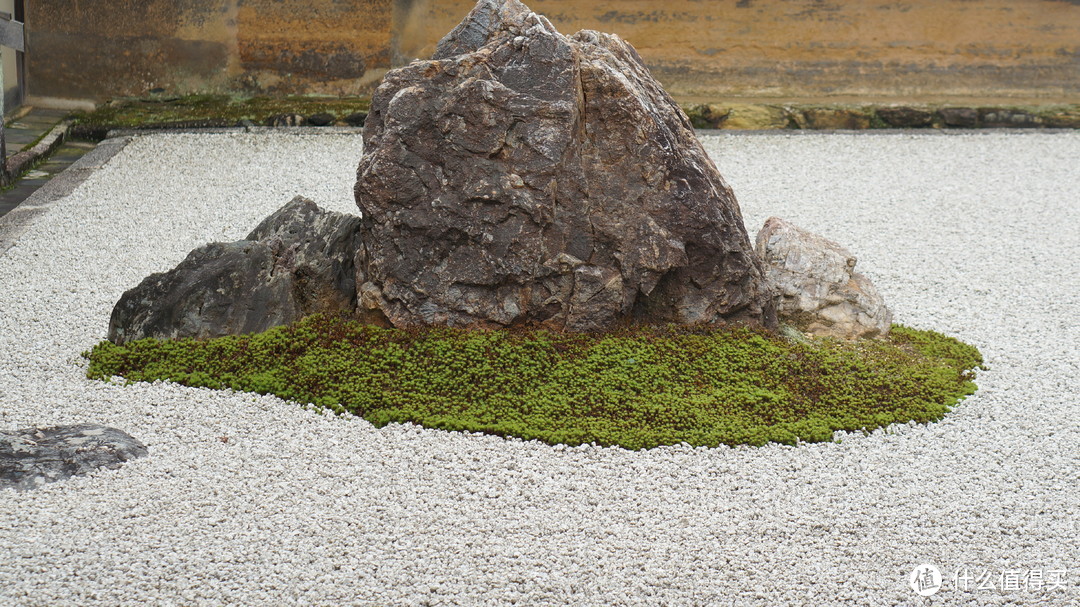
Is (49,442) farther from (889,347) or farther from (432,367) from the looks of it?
(889,347)

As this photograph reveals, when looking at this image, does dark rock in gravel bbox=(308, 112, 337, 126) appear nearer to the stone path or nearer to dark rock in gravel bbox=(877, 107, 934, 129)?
the stone path

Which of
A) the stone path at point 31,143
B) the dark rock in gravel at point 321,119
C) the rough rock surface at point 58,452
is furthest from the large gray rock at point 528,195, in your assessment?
the dark rock in gravel at point 321,119

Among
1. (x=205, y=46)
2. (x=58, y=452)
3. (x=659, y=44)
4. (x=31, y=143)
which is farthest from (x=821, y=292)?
(x=205, y=46)

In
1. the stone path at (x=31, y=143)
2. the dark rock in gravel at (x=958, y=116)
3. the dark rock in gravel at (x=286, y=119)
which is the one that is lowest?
the stone path at (x=31, y=143)

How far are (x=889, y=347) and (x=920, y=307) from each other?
137 cm

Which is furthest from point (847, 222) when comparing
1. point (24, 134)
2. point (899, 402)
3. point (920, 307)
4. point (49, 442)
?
point (24, 134)

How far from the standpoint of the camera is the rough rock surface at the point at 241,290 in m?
6.01

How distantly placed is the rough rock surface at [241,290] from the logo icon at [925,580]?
11.8 feet

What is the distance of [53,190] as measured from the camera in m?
10.0

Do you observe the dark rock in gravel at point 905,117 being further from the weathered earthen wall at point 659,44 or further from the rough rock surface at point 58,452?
the rough rock surface at point 58,452

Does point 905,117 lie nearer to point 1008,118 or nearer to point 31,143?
point 1008,118

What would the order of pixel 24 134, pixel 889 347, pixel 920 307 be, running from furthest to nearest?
pixel 24 134, pixel 920 307, pixel 889 347

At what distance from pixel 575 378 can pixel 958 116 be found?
10041mm

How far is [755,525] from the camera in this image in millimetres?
4352
